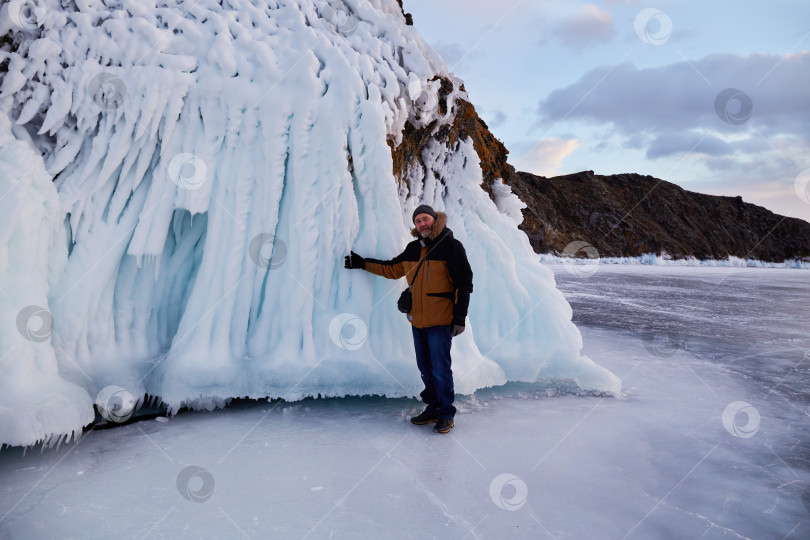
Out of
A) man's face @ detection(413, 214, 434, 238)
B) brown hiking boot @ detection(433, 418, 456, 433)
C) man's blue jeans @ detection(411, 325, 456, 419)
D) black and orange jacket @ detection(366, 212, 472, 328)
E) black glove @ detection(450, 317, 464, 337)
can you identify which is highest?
man's face @ detection(413, 214, 434, 238)

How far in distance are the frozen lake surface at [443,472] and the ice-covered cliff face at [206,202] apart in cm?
35

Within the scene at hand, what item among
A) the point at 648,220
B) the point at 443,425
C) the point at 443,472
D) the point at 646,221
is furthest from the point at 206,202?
the point at 648,220

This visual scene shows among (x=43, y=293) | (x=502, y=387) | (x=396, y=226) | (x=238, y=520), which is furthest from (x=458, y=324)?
(x=43, y=293)

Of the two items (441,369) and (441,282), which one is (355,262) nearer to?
(441,282)

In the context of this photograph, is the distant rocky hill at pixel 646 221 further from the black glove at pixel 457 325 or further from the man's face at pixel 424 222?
the black glove at pixel 457 325

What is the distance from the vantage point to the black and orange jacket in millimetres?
2814

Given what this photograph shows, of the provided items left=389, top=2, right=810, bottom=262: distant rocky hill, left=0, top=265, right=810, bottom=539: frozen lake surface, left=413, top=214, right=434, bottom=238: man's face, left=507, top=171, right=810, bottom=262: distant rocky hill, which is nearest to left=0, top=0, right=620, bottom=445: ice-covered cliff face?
left=0, top=265, right=810, bottom=539: frozen lake surface

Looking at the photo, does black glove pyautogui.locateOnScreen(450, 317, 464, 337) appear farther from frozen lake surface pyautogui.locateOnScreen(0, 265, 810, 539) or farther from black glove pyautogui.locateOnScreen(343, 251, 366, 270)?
black glove pyautogui.locateOnScreen(343, 251, 366, 270)

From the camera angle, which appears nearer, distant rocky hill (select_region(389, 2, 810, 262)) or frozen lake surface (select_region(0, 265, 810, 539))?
frozen lake surface (select_region(0, 265, 810, 539))

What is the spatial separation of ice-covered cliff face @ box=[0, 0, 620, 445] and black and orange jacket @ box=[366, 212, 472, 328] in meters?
0.53

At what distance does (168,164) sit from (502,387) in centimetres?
317

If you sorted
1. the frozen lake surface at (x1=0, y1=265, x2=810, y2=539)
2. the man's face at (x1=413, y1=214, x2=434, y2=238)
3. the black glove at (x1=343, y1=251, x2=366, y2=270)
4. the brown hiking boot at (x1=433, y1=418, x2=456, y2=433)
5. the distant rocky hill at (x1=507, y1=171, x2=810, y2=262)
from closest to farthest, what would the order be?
the frozen lake surface at (x1=0, y1=265, x2=810, y2=539), the brown hiking boot at (x1=433, y1=418, x2=456, y2=433), the man's face at (x1=413, y1=214, x2=434, y2=238), the black glove at (x1=343, y1=251, x2=366, y2=270), the distant rocky hill at (x1=507, y1=171, x2=810, y2=262)

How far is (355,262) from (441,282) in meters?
0.76

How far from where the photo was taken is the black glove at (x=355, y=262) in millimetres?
3299
